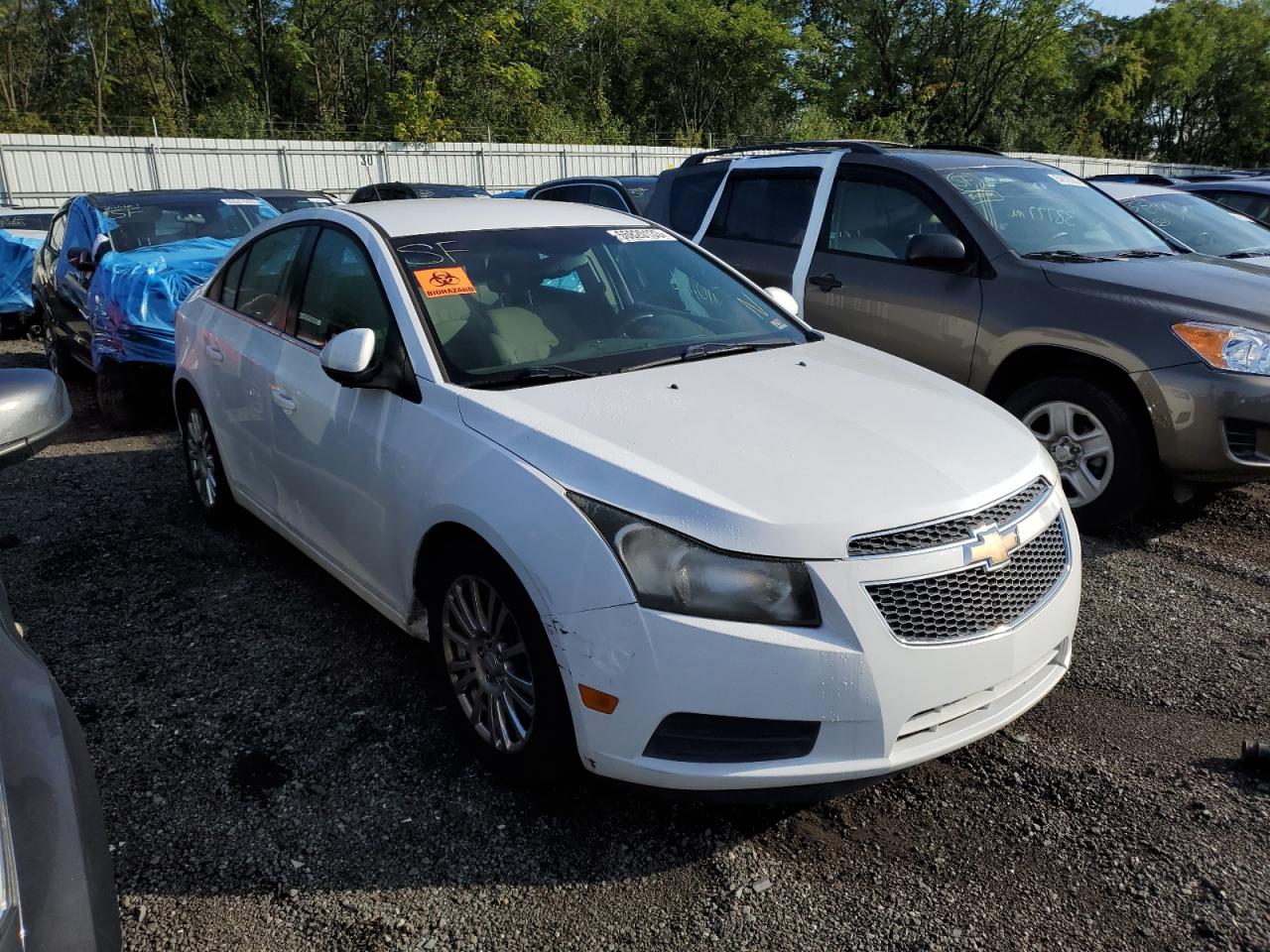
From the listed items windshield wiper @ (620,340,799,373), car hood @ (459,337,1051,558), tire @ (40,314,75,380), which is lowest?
tire @ (40,314,75,380)

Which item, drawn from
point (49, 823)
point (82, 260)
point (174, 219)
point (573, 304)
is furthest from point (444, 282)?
point (174, 219)

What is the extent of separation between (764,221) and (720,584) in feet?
14.4

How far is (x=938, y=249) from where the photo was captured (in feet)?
16.4

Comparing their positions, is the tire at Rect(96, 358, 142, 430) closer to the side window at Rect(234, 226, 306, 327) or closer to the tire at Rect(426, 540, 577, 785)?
the side window at Rect(234, 226, 306, 327)

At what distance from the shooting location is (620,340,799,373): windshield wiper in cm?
325

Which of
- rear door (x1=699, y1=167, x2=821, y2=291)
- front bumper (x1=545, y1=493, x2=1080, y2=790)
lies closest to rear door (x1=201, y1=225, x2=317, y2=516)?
front bumper (x1=545, y1=493, x2=1080, y2=790)

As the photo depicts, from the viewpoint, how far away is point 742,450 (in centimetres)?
260

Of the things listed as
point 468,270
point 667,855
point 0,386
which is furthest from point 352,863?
point 468,270

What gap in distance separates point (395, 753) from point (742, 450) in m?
1.48

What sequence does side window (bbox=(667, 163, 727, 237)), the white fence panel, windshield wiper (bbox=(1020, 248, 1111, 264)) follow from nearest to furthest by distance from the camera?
windshield wiper (bbox=(1020, 248, 1111, 264)), side window (bbox=(667, 163, 727, 237)), the white fence panel

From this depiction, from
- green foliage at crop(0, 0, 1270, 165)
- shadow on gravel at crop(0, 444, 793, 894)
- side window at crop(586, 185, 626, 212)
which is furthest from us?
green foliage at crop(0, 0, 1270, 165)

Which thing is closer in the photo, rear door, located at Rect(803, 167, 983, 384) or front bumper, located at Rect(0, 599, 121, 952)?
front bumper, located at Rect(0, 599, 121, 952)

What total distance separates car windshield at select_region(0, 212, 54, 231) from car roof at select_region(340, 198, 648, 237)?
11764 millimetres

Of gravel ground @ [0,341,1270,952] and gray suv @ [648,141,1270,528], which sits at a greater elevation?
gray suv @ [648,141,1270,528]
